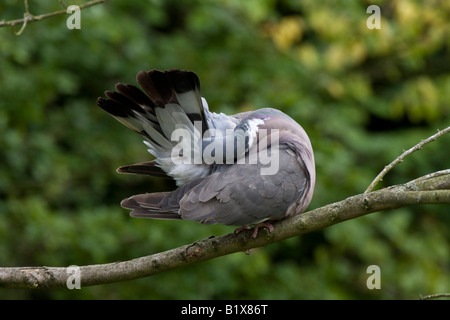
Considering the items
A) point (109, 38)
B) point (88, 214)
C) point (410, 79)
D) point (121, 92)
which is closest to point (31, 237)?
point (88, 214)

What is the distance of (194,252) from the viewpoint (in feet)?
8.21

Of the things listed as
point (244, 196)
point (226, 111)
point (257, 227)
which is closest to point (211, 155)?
point (244, 196)

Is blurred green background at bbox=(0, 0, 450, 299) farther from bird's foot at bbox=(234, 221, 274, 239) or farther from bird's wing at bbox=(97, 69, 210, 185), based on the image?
bird's foot at bbox=(234, 221, 274, 239)

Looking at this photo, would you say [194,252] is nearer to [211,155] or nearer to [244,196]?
[244,196]

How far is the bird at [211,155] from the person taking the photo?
263 cm

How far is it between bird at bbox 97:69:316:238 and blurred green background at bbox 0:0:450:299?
191 cm

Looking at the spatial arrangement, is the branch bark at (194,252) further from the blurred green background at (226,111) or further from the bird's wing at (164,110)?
the blurred green background at (226,111)

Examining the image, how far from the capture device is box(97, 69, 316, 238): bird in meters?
2.63

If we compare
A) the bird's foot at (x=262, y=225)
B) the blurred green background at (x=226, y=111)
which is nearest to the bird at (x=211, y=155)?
the bird's foot at (x=262, y=225)

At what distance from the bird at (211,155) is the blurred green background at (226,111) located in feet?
6.27

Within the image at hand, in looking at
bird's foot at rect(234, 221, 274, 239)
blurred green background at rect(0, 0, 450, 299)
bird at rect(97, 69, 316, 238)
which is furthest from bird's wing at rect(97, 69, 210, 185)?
blurred green background at rect(0, 0, 450, 299)

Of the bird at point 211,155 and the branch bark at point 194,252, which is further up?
the bird at point 211,155

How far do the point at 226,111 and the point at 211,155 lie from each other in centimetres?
171

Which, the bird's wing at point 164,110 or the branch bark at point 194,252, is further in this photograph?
the bird's wing at point 164,110
